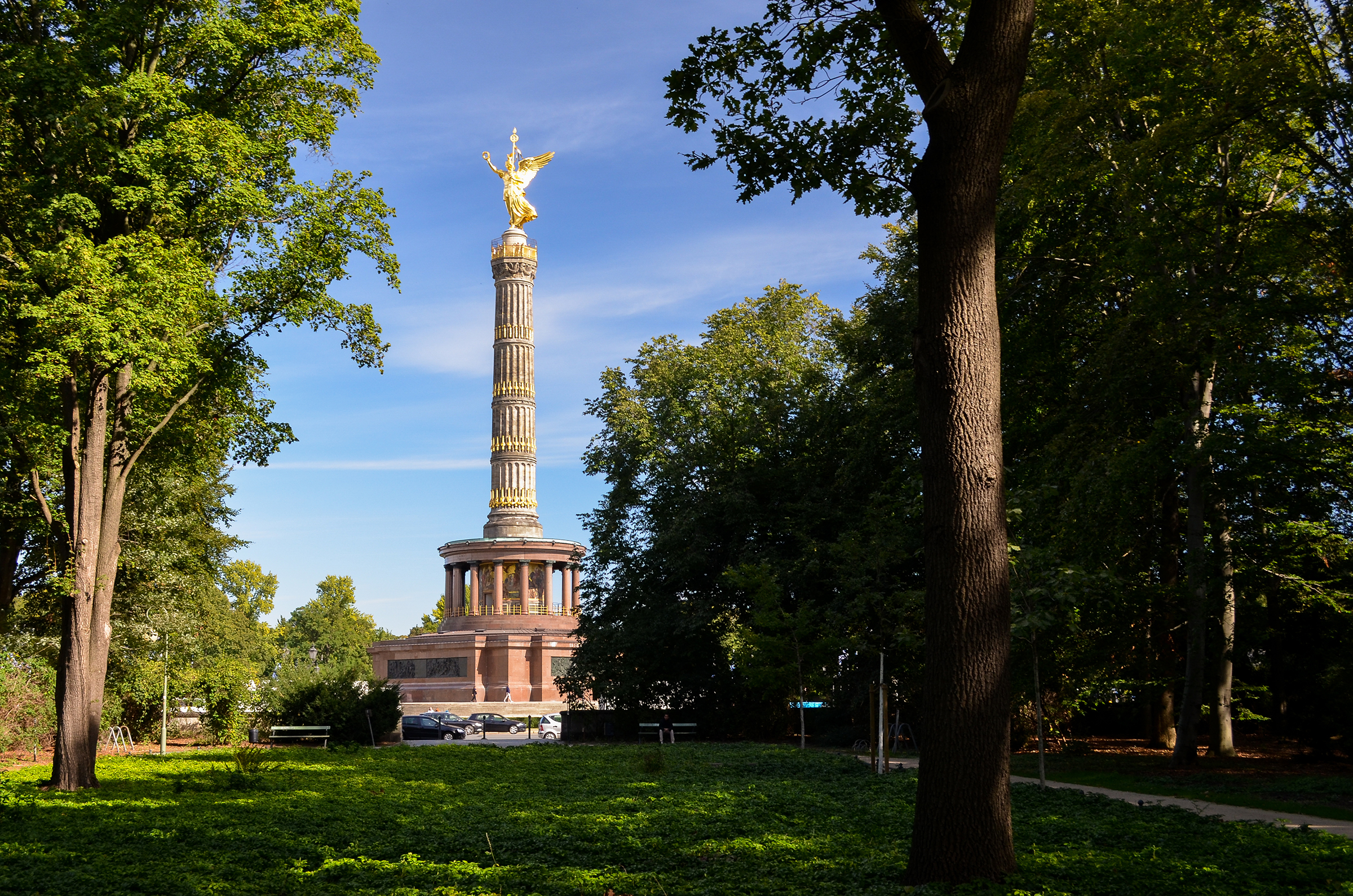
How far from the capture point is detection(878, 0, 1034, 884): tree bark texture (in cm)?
741

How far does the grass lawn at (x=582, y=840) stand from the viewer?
794 cm

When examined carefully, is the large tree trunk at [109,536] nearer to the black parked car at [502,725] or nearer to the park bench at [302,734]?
the park bench at [302,734]

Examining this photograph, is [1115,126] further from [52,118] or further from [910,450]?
[52,118]

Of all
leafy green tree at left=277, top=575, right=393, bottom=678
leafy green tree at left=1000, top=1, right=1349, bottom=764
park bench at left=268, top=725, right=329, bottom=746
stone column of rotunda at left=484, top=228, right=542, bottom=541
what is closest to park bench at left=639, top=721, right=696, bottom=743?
park bench at left=268, top=725, right=329, bottom=746

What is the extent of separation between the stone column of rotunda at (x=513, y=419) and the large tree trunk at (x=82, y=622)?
4283 centimetres

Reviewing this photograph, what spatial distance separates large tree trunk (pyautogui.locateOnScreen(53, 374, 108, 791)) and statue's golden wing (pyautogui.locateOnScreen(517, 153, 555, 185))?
170 feet

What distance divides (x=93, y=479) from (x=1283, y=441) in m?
18.5

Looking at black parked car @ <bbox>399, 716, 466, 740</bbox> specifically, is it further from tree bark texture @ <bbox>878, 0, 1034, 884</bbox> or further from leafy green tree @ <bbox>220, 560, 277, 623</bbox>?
tree bark texture @ <bbox>878, 0, 1034, 884</bbox>

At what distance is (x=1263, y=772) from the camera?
17.2 meters

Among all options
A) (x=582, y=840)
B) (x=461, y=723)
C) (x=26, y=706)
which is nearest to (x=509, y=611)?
(x=461, y=723)

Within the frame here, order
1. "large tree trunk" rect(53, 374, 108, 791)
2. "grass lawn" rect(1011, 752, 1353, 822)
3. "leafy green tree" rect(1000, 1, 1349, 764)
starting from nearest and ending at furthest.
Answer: "grass lawn" rect(1011, 752, 1353, 822) < "large tree trunk" rect(53, 374, 108, 791) < "leafy green tree" rect(1000, 1, 1349, 764)

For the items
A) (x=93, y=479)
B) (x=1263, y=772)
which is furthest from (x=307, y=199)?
(x=1263, y=772)

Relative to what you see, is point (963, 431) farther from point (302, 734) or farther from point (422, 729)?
point (422, 729)

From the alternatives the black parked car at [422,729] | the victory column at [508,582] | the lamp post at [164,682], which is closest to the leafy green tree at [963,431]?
the lamp post at [164,682]
